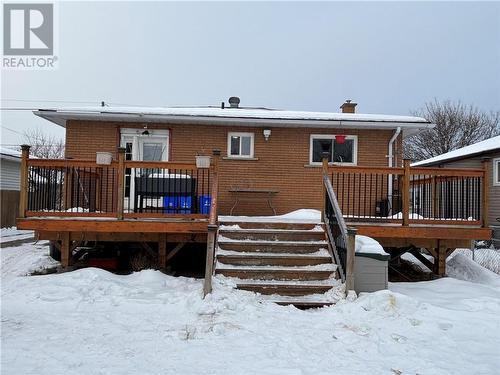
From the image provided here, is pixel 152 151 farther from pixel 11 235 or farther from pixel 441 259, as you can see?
pixel 11 235

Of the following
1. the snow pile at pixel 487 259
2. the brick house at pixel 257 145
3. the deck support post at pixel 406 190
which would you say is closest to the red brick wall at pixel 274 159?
the brick house at pixel 257 145

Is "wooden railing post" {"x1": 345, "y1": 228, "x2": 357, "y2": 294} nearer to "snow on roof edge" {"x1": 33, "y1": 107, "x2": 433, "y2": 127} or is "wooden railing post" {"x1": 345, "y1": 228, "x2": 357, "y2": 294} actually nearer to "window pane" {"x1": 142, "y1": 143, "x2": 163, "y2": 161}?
"snow on roof edge" {"x1": 33, "y1": 107, "x2": 433, "y2": 127}

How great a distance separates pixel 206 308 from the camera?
4.48 meters

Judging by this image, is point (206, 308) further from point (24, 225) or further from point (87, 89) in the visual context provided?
point (87, 89)

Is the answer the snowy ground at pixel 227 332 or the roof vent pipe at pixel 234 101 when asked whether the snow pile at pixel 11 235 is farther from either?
the snowy ground at pixel 227 332

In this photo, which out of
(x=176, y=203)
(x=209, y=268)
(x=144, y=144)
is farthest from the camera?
(x=144, y=144)

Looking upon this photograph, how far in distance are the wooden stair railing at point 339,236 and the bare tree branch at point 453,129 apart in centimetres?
2489

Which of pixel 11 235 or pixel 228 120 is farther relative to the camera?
pixel 11 235

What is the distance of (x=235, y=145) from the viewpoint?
31.1ft

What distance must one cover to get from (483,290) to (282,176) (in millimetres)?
4980

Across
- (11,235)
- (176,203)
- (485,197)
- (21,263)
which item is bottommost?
(11,235)

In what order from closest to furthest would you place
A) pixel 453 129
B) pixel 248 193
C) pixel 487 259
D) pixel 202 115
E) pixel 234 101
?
pixel 202 115 < pixel 248 193 < pixel 487 259 < pixel 234 101 < pixel 453 129

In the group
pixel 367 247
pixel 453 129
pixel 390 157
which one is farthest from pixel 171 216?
pixel 453 129

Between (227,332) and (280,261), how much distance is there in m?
2.02
